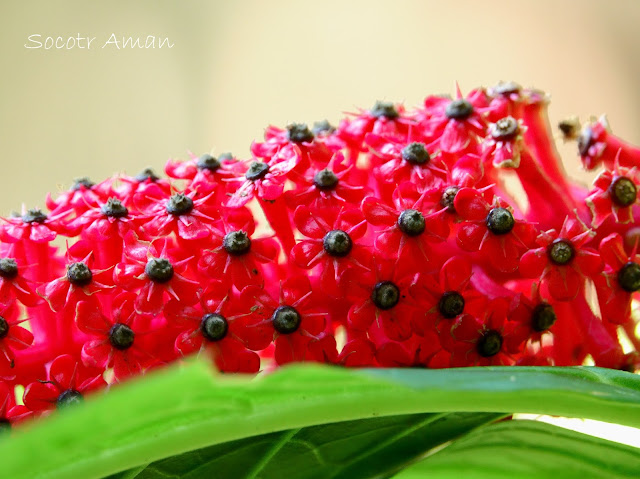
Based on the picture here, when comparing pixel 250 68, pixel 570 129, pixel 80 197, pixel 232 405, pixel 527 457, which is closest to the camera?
pixel 232 405

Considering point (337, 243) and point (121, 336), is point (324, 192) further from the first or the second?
point (121, 336)

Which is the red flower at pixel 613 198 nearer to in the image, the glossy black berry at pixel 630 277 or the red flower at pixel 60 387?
the glossy black berry at pixel 630 277

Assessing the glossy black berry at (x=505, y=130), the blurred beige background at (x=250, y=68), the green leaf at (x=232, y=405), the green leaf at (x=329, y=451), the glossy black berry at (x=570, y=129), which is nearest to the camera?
the green leaf at (x=232, y=405)

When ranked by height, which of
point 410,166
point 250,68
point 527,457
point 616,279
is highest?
point 250,68

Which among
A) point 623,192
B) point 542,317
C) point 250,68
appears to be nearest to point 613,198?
point 623,192

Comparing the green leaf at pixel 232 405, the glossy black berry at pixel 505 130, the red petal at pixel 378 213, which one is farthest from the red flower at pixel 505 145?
the green leaf at pixel 232 405

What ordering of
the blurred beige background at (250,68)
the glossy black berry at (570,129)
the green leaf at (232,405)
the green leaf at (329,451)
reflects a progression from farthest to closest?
1. the blurred beige background at (250,68)
2. the glossy black berry at (570,129)
3. the green leaf at (329,451)
4. the green leaf at (232,405)

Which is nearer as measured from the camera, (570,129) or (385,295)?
(385,295)

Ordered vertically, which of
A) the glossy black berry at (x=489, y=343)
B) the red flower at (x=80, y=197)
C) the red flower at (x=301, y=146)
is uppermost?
the red flower at (x=301, y=146)
